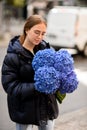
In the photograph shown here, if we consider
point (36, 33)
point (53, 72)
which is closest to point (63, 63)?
point (53, 72)

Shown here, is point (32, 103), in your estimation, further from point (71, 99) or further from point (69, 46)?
point (69, 46)

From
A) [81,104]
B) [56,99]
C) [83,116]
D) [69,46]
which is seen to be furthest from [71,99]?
[69,46]

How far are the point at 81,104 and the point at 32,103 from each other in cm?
369

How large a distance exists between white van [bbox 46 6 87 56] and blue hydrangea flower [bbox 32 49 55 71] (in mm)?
9884

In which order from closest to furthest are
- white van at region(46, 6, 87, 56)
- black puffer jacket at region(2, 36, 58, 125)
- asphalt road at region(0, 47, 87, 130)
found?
black puffer jacket at region(2, 36, 58, 125) < asphalt road at region(0, 47, 87, 130) < white van at region(46, 6, 87, 56)

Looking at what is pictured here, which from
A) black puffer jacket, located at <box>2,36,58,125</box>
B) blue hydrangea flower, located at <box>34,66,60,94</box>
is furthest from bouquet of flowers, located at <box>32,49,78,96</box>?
black puffer jacket, located at <box>2,36,58,125</box>

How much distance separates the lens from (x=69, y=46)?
13391 mm

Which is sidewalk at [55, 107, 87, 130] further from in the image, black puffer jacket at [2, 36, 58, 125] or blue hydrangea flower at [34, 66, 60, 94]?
blue hydrangea flower at [34, 66, 60, 94]

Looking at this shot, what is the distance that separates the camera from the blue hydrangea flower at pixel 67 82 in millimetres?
3465

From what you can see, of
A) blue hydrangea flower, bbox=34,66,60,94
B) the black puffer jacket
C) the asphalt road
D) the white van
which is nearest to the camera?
blue hydrangea flower, bbox=34,66,60,94

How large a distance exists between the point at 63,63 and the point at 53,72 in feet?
0.43

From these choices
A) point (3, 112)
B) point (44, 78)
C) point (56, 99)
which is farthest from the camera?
point (3, 112)

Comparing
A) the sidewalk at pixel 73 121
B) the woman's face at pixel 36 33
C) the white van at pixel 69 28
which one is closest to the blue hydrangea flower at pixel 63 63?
the woman's face at pixel 36 33

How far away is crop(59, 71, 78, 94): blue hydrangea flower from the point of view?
136 inches
